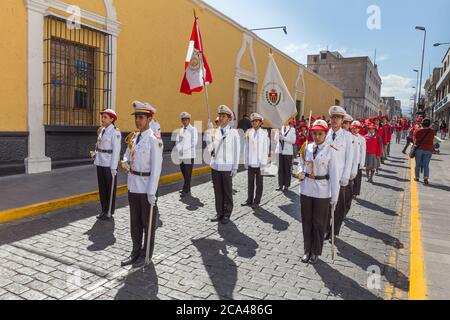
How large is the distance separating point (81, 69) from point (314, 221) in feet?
25.6

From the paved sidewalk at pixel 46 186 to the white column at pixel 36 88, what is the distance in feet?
1.26

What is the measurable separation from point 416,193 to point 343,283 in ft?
20.0

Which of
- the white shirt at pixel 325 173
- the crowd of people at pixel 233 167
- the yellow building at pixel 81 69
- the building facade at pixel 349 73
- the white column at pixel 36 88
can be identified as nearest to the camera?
the crowd of people at pixel 233 167

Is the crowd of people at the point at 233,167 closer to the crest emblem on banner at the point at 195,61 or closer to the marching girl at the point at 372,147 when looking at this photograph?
the crest emblem on banner at the point at 195,61

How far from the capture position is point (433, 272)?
4.16 metres

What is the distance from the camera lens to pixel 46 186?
7.27m

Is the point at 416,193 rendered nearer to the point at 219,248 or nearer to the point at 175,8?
the point at 219,248

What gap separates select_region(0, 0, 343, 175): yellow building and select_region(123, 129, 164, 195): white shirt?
522 cm

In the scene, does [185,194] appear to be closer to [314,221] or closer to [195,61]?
[195,61]

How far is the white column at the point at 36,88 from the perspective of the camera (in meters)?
8.02

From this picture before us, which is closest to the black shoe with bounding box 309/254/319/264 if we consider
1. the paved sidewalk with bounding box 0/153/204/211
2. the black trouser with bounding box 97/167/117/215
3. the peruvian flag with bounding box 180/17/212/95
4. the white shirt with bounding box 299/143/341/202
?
the white shirt with bounding box 299/143/341/202

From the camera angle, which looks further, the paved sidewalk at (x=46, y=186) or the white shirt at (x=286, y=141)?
the white shirt at (x=286, y=141)

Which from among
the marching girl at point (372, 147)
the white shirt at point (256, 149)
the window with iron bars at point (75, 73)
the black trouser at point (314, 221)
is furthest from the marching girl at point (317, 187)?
the window with iron bars at point (75, 73)

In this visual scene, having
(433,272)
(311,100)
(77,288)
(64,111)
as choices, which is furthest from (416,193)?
(311,100)
